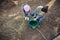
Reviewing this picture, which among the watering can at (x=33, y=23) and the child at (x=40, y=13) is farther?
the watering can at (x=33, y=23)

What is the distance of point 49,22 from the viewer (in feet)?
9.88

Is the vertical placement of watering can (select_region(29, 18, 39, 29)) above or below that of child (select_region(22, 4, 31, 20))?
below

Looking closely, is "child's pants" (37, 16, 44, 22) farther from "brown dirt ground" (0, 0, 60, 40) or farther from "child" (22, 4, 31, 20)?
"child" (22, 4, 31, 20)

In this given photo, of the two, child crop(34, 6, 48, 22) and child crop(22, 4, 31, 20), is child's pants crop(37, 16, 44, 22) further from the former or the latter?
child crop(22, 4, 31, 20)

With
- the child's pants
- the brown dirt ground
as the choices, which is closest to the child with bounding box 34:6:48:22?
the child's pants

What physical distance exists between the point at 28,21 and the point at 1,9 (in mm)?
604

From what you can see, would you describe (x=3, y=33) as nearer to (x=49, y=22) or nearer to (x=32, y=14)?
(x=32, y=14)

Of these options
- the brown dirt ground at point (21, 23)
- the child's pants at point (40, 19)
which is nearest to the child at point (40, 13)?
the child's pants at point (40, 19)

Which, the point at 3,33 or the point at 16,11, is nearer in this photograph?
the point at 3,33

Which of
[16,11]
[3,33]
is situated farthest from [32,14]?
[3,33]

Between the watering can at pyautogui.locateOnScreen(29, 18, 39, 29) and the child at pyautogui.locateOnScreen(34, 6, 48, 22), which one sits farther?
the watering can at pyautogui.locateOnScreen(29, 18, 39, 29)

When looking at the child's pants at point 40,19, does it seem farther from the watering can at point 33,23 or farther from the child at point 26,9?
the child at point 26,9

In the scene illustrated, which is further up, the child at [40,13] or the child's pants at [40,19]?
the child at [40,13]

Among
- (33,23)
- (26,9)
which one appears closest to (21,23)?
(33,23)
